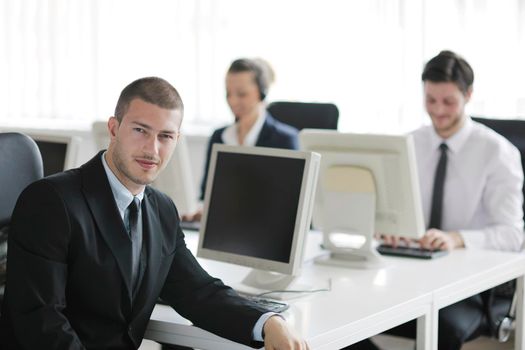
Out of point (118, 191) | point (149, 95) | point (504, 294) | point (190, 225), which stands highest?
point (149, 95)

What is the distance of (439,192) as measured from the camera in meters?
3.79

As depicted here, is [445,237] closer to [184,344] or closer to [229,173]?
[229,173]

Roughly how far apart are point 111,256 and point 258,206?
0.62m

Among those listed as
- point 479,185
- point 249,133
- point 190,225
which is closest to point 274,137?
point 249,133

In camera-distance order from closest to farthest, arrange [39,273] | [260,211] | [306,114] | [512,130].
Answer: [39,273] → [260,211] → [512,130] → [306,114]

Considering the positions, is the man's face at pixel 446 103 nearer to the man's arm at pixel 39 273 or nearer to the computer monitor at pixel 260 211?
the computer monitor at pixel 260 211

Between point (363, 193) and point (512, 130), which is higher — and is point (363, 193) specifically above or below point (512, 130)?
below

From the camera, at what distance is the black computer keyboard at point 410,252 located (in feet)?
10.9

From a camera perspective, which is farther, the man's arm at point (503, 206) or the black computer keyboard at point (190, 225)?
the black computer keyboard at point (190, 225)

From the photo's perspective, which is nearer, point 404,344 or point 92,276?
point 92,276

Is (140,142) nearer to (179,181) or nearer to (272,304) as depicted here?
(272,304)

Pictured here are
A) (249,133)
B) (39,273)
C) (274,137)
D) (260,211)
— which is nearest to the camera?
(39,273)

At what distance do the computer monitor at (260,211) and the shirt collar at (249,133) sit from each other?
1.54 m

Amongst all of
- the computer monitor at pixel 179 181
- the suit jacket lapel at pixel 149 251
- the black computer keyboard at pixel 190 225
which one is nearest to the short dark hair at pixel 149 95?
the suit jacket lapel at pixel 149 251
